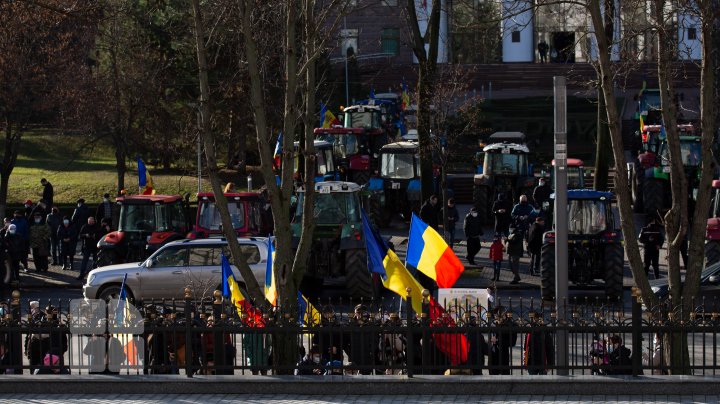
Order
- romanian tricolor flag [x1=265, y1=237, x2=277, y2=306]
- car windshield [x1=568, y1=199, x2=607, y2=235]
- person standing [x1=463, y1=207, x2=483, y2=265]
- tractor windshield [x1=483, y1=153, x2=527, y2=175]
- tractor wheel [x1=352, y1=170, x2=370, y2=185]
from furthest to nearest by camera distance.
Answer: tractor wheel [x1=352, y1=170, x2=370, y2=185]
tractor windshield [x1=483, y1=153, x2=527, y2=175]
person standing [x1=463, y1=207, x2=483, y2=265]
car windshield [x1=568, y1=199, x2=607, y2=235]
romanian tricolor flag [x1=265, y1=237, x2=277, y2=306]

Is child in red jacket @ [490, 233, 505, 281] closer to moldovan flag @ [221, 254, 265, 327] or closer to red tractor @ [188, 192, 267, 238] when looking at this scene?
red tractor @ [188, 192, 267, 238]

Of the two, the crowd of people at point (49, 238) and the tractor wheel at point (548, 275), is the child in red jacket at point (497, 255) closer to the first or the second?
the tractor wheel at point (548, 275)

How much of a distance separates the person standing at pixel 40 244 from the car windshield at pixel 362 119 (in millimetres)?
17351

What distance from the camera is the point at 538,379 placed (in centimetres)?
1473

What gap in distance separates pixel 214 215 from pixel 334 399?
1422 centimetres

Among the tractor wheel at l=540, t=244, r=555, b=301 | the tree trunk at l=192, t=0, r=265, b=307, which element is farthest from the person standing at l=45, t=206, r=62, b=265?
the tree trunk at l=192, t=0, r=265, b=307

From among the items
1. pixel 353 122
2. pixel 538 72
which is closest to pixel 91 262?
pixel 353 122

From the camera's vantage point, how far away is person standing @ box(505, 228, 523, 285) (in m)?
26.2

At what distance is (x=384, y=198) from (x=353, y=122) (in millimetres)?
10415

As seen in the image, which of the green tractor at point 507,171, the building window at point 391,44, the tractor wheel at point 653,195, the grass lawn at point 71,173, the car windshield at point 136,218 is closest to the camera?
the car windshield at point 136,218

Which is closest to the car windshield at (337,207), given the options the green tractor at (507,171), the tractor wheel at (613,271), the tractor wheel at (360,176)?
the tractor wheel at (613,271)

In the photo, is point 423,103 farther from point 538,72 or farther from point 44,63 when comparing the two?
point 538,72

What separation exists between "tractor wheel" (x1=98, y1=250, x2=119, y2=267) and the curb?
11872 millimetres

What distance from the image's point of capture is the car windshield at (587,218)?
973 inches
